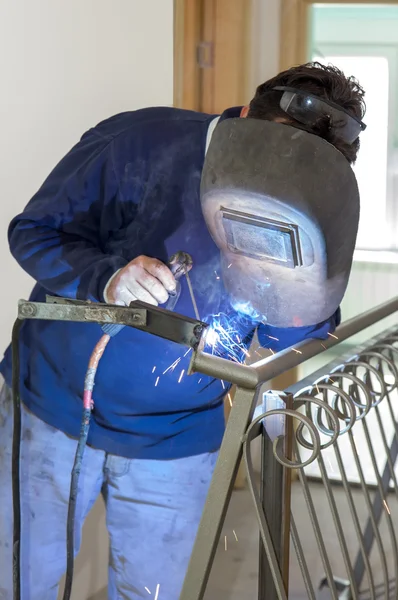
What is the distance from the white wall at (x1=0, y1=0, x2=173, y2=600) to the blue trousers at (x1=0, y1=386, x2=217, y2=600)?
27 cm

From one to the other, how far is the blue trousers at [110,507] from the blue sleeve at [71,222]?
32cm

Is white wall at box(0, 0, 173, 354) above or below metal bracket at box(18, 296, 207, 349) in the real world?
above

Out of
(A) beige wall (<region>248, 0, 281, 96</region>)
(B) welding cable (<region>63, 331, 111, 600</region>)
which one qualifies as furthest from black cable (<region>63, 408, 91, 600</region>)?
(A) beige wall (<region>248, 0, 281, 96</region>)

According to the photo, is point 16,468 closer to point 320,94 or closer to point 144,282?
point 144,282

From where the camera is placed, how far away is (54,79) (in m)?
1.48

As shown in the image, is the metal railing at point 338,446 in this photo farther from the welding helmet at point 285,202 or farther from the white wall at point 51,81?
the white wall at point 51,81

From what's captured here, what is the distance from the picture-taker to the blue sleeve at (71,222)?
1.17 m

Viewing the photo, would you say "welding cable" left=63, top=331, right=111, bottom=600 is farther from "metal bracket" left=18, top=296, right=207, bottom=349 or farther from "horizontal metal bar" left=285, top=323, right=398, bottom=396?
"horizontal metal bar" left=285, top=323, right=398, bottom=396

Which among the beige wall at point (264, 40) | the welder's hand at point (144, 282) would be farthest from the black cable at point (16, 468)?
the beige wall at point (264, 40)

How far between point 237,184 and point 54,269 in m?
0.37

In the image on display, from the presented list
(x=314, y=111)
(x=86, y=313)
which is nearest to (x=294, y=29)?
(x=314, y=111)

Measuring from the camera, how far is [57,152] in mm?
1532

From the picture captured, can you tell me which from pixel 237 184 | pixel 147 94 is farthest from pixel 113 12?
pixel 237 184

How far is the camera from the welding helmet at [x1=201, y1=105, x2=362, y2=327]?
92 cm
